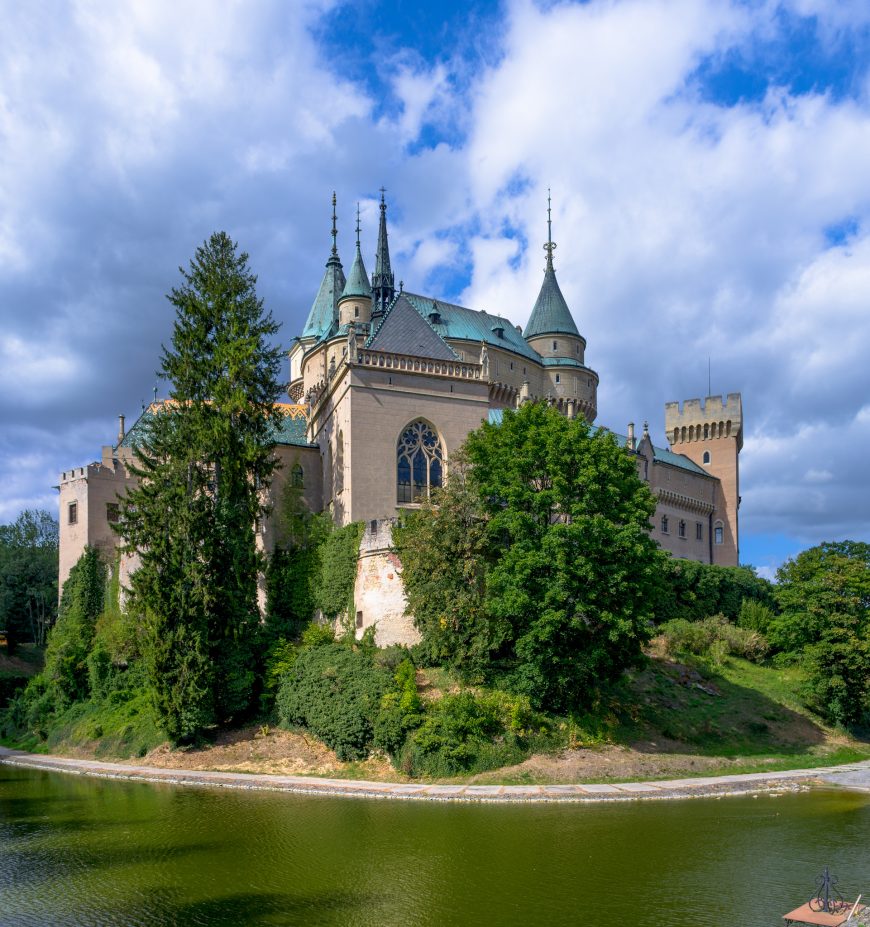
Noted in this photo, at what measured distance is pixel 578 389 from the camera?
63812 mm

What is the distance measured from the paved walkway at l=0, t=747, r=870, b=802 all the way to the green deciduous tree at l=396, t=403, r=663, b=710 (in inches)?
171

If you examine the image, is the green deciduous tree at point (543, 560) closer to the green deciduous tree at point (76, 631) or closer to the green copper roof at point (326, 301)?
the green deciduous tree at point (76, 631)

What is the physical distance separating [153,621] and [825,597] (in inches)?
1063

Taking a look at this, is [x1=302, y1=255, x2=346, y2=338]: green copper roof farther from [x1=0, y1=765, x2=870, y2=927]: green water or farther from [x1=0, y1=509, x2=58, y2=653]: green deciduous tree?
[x1=0, y1=765, x2=870, y2=927]: green water

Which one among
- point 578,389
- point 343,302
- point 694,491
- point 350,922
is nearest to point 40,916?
point 350,922

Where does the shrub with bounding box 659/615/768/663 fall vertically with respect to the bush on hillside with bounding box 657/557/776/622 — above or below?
below

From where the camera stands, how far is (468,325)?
5816 cm

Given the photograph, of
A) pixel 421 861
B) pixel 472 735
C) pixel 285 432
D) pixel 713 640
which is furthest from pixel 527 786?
pixel 285 432

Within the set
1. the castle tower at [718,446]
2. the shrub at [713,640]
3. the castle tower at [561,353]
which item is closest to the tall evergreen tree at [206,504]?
the shrub at [713,640]

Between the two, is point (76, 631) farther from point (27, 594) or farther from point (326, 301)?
point (326, 301)

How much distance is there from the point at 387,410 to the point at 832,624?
20.7 metres

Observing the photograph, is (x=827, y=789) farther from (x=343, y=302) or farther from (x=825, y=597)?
(x=343, y=302)

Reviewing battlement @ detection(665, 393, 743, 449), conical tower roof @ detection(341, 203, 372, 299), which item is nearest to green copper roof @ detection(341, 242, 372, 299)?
conical tower roof @ detection(341, 203, 372, 299)

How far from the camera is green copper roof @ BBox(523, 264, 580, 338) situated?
64656 mm
